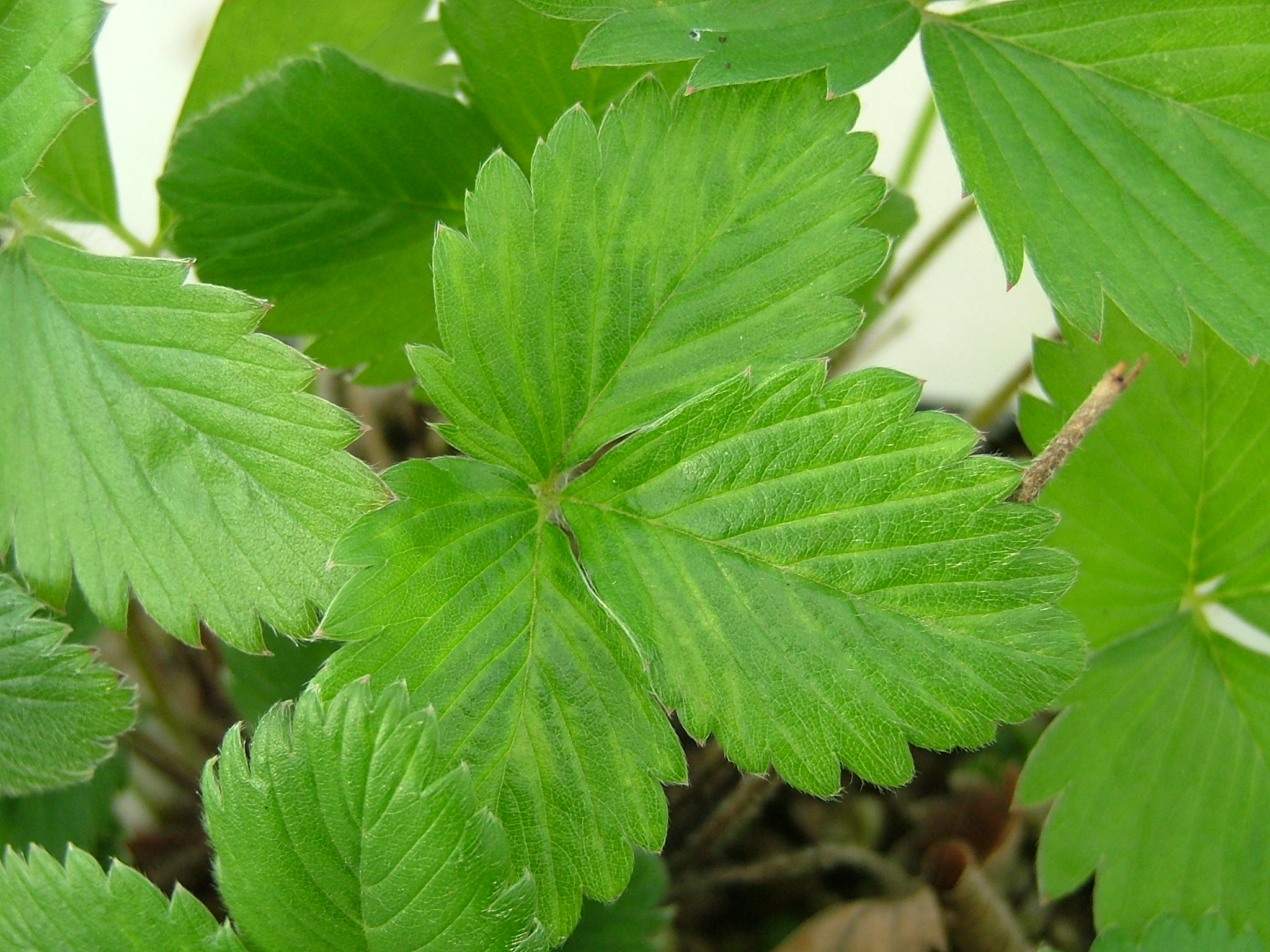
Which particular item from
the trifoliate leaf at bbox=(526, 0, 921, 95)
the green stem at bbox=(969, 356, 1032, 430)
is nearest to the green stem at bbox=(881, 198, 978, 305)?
the green stem at bbox=(969, 356, 1032, 430)

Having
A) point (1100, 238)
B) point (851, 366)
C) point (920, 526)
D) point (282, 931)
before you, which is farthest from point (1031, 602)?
point (851, 366)

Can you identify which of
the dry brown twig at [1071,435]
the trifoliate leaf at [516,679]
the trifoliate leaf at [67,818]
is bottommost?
the trifoliate leaf at [67,818]

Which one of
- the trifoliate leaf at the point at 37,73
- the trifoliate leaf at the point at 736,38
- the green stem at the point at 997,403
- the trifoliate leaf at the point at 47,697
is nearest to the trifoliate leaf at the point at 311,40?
the trifoliate leaf at the point at 37,73

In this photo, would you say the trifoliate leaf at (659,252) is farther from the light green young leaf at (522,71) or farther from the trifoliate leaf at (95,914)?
the trifoliate leaf at (95,914)

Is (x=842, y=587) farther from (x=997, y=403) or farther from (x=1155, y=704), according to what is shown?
(x=997, y=403)

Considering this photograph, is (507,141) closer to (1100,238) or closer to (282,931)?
(1100,238)

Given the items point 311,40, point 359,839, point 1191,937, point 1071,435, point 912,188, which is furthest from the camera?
point 912,188

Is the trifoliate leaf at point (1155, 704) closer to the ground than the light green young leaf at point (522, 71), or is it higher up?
closer to the ground

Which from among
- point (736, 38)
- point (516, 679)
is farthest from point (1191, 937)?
point (736, 38)
